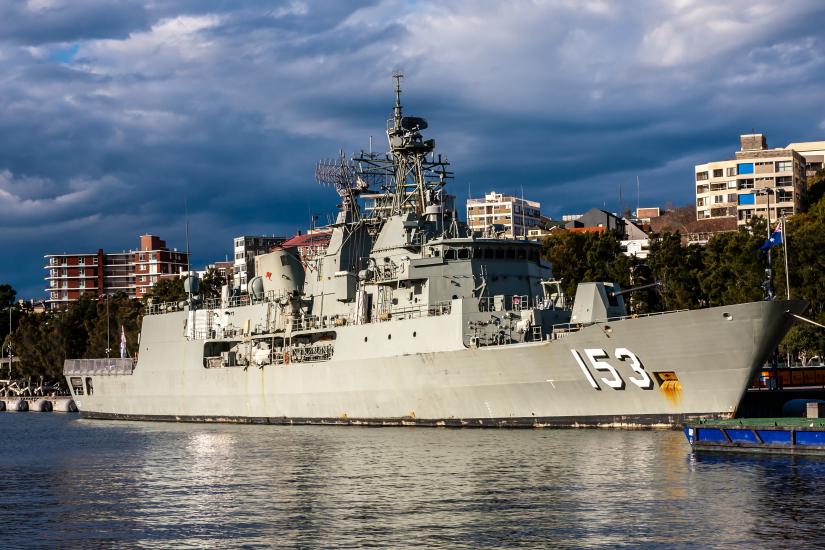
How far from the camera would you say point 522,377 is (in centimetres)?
3525

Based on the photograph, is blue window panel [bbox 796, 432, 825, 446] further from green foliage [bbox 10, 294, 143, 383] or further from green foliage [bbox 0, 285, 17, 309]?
green foliage [bbox 0, 285, 17, 309]

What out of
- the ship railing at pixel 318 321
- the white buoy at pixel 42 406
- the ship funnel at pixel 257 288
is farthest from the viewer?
the white buoy at pixel 42 406

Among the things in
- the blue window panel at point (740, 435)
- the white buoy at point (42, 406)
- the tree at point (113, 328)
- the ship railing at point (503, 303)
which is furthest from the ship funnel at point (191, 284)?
the white buoy at point (42, 406)

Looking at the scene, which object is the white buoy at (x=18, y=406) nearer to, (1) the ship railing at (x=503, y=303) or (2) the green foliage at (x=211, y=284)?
(2) the green foliage at (x=211, y=284)

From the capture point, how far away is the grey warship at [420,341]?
3256cm

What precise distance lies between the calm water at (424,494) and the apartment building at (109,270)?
4645 inches

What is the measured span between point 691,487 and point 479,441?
10211 mm

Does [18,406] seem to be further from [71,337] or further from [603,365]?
[603,365]

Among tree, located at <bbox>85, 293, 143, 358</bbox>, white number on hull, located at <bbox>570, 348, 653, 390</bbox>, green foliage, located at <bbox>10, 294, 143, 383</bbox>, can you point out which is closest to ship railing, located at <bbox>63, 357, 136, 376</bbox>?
tree, located at <bbox>85, 293, 143, 358</bbox>

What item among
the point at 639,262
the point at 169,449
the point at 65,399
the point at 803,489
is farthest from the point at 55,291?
the point at 803,489

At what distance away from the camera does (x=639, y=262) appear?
237ft

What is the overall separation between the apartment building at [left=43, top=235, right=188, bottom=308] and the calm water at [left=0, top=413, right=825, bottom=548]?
387 feet

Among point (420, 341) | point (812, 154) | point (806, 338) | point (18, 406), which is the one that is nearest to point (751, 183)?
point (812, 154)

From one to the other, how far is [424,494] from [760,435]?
33.6ft
